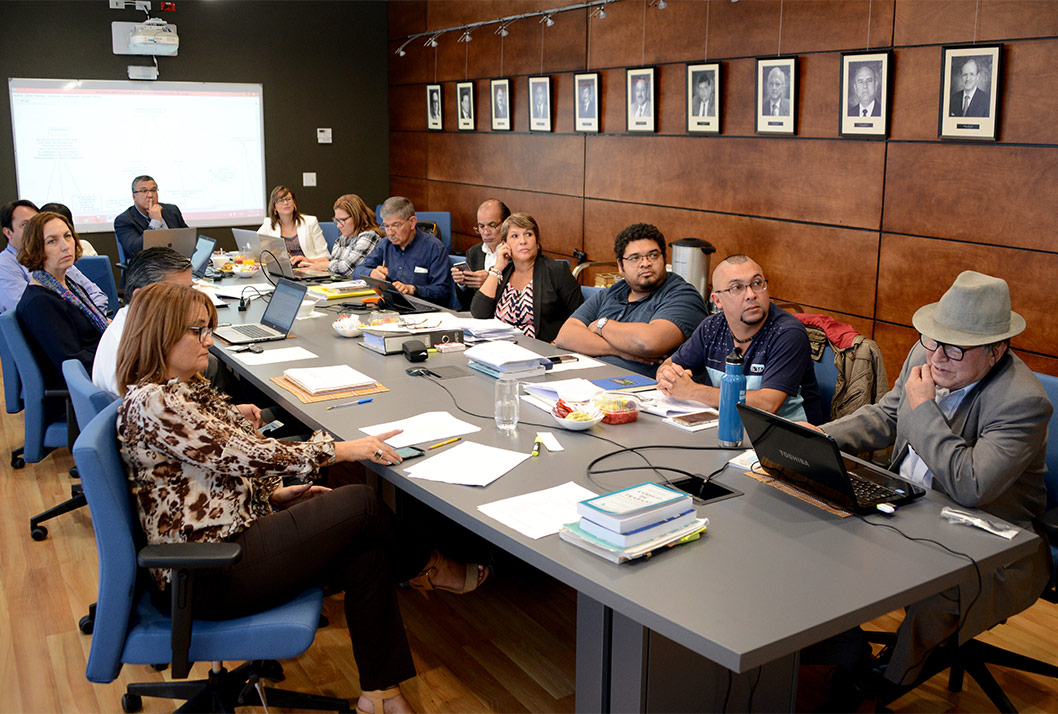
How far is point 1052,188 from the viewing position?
3.79m

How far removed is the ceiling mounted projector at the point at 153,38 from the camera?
7754 mm

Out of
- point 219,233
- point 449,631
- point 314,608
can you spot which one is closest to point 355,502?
point 314,608

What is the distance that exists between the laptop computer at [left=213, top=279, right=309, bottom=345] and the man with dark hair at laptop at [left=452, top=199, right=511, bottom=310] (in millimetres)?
1283

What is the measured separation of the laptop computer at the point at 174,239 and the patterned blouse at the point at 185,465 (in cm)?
399

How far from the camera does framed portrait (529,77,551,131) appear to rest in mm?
6796

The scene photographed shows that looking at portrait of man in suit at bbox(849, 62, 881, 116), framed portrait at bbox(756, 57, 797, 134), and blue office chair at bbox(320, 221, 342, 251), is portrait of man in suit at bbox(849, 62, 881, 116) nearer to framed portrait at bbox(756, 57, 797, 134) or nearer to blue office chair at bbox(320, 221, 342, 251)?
framed portrait at bbox(756, 57, 797, 134)

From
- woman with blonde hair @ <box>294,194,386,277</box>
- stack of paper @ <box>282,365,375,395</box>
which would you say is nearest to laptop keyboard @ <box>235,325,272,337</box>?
stack of paper @ <box>282,365,375,395</box>

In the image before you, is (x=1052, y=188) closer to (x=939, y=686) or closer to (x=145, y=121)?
(x=939, y=686)

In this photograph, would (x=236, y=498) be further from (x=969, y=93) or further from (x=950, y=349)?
(x=969, y=93)

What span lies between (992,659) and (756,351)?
117 cm

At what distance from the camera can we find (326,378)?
Answer: 10.6 ft

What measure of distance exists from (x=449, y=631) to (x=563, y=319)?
1.95 m

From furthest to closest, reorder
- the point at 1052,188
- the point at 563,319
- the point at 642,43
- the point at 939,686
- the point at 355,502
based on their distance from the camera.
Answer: the point at 642,43 < the point at 563,319 < the point at 1052,188 < the point at 939,686 < the point at 355,502

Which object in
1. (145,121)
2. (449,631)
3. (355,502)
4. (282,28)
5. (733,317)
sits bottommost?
(449,631)
